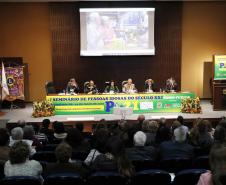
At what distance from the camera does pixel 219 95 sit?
452 inches

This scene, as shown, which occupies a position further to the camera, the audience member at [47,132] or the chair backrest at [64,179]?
the audience member at [47,132]

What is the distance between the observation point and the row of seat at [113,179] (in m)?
3.69

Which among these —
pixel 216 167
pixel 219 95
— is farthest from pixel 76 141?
pixel 219 95

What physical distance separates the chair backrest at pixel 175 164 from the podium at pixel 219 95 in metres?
7.26

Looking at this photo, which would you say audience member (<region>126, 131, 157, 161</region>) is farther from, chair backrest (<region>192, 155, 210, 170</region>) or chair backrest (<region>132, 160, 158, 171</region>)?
chair backrest (<region>192, 155, 210, 170</region>)

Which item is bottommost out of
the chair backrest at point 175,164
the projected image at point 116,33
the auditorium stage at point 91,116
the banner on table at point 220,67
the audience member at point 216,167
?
the auditorium stage at point 91,116

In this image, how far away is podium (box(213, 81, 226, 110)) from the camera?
11.5 meters

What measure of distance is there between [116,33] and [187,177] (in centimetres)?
977

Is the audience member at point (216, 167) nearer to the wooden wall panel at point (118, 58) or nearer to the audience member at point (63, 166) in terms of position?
the audience member at point (63, 166)

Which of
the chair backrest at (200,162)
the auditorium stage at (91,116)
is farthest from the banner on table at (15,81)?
the chair backrest at (200,162)

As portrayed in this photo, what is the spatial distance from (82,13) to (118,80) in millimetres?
2631

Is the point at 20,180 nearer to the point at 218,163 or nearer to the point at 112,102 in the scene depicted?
the point at 218,163

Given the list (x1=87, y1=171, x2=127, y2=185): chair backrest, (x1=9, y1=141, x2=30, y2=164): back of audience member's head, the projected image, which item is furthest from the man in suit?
the projected image

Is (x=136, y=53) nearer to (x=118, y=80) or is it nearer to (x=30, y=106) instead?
(x=118, y=80)
